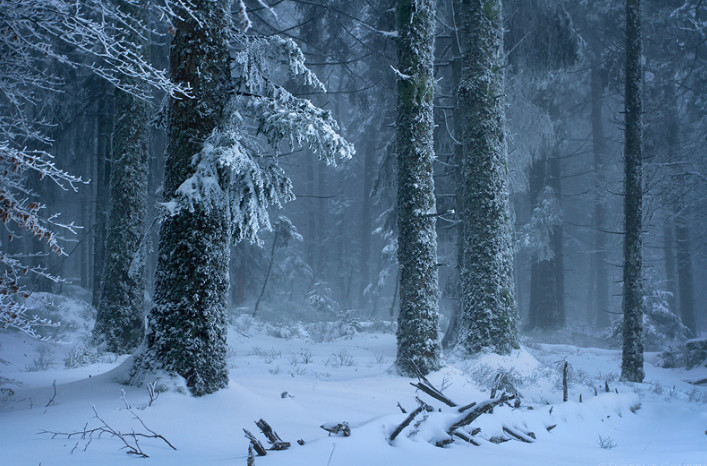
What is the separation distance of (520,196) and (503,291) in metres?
20.6

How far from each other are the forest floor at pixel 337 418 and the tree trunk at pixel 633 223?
4.40 ft

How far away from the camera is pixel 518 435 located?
409cm

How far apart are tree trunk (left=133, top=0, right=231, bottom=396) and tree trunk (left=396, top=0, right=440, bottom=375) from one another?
2.99 m

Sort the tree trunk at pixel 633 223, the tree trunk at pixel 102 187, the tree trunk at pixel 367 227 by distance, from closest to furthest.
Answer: the tree trunk at pixel 633 223 < the tree trunk at pixel 102 187 < the tree trunk at pixel 367 227

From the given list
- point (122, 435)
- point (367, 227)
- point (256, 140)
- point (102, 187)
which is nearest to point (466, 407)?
point (122, 435)

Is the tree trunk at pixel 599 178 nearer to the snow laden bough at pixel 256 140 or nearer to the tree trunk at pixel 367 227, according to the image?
the tree trunk at pixel 367 227

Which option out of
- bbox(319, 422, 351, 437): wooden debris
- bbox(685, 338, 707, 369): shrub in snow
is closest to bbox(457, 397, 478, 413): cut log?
bbox(319, 422, 351, 437): wooden debris

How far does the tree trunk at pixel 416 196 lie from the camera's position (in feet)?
22.9

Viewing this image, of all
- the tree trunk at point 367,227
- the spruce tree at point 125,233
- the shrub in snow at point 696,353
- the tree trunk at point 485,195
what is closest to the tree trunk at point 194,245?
the spruce tree at point 125,233

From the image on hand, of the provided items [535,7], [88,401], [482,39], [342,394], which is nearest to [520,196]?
[535,7]

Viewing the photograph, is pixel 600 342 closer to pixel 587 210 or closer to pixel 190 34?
pixel 587 210

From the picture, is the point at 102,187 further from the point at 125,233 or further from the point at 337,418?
the point at 337,418

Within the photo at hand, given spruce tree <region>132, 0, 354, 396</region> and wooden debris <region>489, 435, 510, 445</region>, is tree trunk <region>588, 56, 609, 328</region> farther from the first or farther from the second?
wooden debris <region>489, 435, 510, 445</region>

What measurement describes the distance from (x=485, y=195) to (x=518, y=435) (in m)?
5.40
